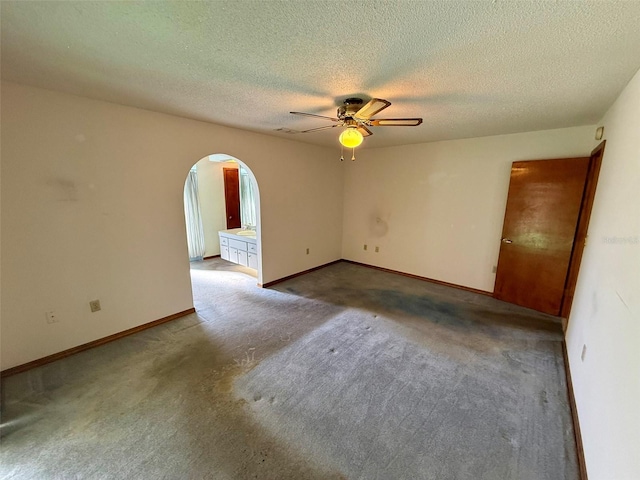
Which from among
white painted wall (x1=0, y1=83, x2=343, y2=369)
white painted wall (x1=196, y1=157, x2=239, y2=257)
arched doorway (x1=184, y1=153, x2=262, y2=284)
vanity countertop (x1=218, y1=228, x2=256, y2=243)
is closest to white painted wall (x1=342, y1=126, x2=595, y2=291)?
vanity countertop (x1=218, y1=228, x2=256, y2=243)

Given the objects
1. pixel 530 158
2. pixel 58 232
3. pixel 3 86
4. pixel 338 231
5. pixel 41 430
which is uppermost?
pixel 3 86

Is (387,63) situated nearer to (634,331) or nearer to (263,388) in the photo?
(634,331)

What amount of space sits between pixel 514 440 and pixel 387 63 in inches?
96.6

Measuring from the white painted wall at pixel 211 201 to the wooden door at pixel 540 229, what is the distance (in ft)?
16.9

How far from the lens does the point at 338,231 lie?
5316mm

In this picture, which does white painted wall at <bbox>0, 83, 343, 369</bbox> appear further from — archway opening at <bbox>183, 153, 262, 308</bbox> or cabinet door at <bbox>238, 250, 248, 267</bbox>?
cabinet door at <bbox>238, 250, 248, 267</bbox>

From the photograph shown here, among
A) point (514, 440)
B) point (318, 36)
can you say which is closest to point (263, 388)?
point (514, 440)

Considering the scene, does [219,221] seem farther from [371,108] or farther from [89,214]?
[371,108]

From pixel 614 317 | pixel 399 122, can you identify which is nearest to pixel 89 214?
pixel 399 122

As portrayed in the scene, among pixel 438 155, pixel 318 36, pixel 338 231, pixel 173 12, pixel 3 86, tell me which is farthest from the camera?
pixel 338 231

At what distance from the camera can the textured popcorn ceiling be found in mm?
1111

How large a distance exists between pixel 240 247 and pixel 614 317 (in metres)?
4.43

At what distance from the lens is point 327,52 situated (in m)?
1.43

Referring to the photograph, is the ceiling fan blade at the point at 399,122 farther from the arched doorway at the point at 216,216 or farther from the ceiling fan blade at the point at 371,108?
the arched doorway at the point at 216,216
